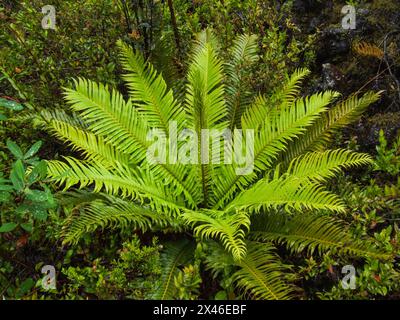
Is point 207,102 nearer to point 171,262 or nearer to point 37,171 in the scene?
point 171,262

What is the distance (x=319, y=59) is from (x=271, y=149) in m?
1.97

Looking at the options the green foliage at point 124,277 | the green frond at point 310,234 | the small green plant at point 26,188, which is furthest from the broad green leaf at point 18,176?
the green frond at point 310,234

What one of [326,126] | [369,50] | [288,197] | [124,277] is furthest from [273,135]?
[369,50]

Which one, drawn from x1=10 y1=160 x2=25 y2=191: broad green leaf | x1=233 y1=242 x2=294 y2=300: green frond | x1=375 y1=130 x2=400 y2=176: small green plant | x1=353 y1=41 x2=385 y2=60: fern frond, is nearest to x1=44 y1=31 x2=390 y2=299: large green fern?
x1=233 y1=242 x2=294 y2=300: green frond

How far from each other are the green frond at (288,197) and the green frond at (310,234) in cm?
13

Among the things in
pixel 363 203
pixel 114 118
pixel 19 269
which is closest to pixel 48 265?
pixel 19 269

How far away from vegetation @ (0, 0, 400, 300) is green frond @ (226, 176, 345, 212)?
0.01 meters

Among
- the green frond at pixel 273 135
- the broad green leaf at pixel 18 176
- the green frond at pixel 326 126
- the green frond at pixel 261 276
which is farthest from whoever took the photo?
the green frond at pixel 326 126

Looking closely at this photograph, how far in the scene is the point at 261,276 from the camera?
2.62 meters

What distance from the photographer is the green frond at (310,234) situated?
2.63 metres

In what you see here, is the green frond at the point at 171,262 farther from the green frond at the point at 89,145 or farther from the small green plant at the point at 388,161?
the small green plant at the point at 388,161

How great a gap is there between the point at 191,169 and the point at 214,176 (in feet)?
0.71

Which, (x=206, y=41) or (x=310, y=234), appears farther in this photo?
(x=206, y=41)
